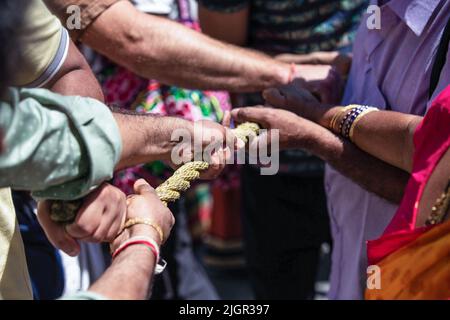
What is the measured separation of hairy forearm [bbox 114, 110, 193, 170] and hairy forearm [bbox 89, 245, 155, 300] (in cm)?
19

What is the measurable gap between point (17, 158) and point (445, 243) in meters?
0.73

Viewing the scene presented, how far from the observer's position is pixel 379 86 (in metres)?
1.79

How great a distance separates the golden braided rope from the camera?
3.84 ft

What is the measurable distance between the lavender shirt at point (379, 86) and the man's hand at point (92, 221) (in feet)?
2.44

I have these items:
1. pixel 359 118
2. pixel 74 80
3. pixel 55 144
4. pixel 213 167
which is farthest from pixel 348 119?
pixel 55 144

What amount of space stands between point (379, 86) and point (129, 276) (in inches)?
36.7

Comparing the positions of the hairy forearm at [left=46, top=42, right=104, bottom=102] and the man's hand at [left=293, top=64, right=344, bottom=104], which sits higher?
the hairy forearm at [left=46, top=42, right=104, bottom=102]

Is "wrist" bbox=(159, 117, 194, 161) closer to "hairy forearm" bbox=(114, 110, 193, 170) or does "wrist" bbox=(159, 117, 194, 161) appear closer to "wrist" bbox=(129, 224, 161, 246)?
"hairy forearm" bbox=(114, 110, 193, 170)

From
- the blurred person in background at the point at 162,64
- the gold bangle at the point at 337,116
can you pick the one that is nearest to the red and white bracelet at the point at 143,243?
the gold bangle at the point at 337,116

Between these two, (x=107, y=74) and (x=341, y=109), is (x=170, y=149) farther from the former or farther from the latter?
(x=107, y=74)

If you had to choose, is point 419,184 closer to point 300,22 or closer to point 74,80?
point 74,80

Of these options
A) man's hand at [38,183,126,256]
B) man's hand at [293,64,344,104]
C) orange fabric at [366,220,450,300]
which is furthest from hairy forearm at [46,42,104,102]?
orange fabric at [366,220,450,300]
